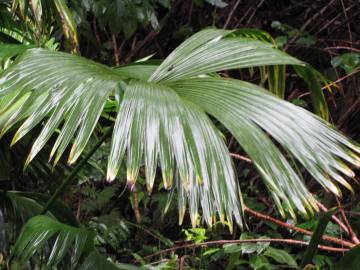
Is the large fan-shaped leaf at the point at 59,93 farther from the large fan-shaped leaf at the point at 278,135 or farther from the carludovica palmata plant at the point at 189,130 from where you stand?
the large fan-shaped leaf at the point at 278,135

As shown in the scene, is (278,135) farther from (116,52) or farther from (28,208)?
(116,52)

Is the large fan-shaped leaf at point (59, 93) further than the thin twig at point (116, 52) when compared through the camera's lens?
No

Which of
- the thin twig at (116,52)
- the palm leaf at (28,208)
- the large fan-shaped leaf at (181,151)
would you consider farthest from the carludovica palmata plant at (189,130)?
the thin twig at (116,52)

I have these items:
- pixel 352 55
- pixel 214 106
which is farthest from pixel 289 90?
pixel 214 106

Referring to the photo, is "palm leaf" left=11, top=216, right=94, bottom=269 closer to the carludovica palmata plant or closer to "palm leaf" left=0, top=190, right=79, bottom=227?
"palm leaf" left=0, top=190, right=79, bottom=227

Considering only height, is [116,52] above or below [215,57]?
below

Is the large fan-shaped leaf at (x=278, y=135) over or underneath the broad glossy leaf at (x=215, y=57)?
underneath

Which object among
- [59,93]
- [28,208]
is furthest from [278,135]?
[28,208]
